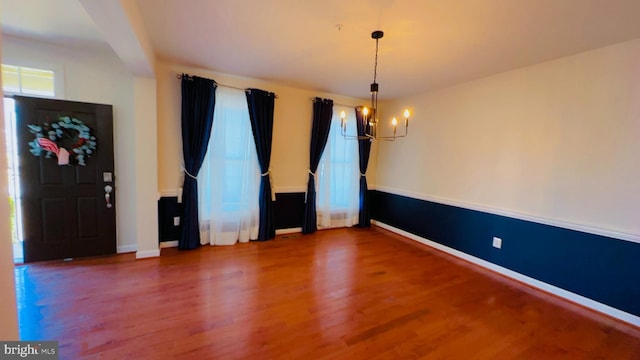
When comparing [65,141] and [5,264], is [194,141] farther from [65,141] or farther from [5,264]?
[5,264]

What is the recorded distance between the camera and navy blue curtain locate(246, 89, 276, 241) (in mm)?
4059

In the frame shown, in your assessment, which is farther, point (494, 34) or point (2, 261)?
point (494, 34)

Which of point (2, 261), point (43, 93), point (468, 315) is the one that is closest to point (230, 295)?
point (2, 261)

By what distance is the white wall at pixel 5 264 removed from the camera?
0.77 meters

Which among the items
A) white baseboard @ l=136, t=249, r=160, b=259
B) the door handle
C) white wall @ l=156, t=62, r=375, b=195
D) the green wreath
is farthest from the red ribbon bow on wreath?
white baseboard @ l=136, t=249, r=160, b=259

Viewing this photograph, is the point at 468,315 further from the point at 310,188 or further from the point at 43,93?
the point at 43,93

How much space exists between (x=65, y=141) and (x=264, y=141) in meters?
2.38

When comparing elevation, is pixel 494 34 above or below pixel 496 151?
above

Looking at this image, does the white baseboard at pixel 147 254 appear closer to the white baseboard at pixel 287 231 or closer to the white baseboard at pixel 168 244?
the white baseboard at pixel 168 244

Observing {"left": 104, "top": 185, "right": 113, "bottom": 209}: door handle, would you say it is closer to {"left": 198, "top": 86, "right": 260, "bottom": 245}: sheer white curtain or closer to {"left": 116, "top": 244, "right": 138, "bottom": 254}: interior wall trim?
{"left": 116, "top": 244, "right": 138, "bottom": 254}: interior wall trim

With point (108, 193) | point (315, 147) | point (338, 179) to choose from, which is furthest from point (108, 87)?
point (338, 179)

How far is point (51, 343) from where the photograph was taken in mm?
1871

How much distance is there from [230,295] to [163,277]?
0.89 m

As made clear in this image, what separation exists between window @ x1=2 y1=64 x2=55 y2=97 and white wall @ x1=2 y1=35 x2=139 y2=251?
Result: 77 millimetres
